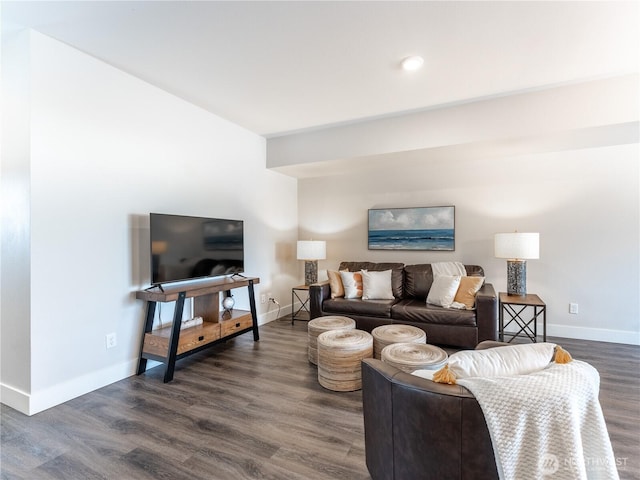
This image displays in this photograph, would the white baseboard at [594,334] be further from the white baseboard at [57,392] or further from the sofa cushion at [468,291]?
the white baseboard at [57,392]

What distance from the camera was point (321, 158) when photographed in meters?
4.14

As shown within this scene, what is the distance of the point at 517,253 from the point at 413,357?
78.8 inches

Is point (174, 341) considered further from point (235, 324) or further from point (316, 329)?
point (316, 329)

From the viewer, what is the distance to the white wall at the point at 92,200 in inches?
88.7

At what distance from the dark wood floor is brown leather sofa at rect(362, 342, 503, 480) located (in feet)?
1.59

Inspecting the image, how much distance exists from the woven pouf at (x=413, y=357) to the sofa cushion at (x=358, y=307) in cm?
115

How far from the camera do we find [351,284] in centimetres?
404

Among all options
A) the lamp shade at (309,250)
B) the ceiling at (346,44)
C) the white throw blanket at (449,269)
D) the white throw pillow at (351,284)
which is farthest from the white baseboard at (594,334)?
the lamp shade at (309,250)

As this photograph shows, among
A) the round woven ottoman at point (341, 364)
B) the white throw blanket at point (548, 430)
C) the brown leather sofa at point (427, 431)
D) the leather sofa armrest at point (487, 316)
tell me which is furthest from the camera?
the leather sofa armrest at point (487, 316)

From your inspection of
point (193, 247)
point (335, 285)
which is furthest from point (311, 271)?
point (193, 247)

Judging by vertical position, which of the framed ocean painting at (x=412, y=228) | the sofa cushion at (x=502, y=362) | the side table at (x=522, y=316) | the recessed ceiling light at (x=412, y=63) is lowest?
the side table at (x=522, y=316)

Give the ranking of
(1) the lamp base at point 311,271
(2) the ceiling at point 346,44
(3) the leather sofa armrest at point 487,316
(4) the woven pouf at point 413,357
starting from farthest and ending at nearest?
(1) the lamp base at point 311,271 → (3) the leather sofa armrest at point 487,316 → (4) the woven pouf at point 413,357 → (2) the ceiling at point 346,44

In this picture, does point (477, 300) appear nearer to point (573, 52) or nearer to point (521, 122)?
point (521, 122)

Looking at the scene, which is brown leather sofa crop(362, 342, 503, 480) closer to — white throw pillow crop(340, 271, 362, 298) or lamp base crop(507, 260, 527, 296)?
white throw pillow crop(340, 271, 362, 298)
